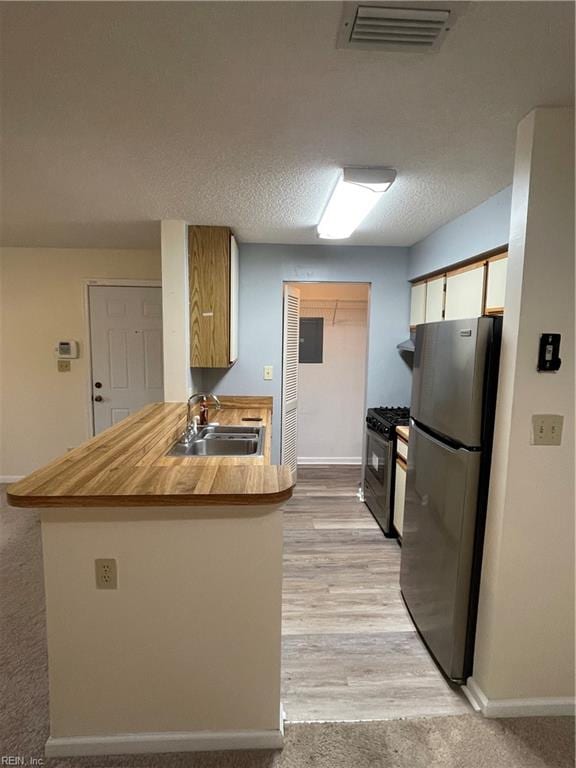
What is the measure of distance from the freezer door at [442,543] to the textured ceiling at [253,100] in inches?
51.5

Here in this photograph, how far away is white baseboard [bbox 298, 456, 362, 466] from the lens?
4875 millimetres

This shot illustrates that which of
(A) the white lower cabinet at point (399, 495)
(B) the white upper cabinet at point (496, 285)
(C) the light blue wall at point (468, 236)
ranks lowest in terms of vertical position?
(A) the white lower cabinet at point (399, 495)

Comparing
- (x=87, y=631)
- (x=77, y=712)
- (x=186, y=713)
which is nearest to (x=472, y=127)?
(x=87, y=631)

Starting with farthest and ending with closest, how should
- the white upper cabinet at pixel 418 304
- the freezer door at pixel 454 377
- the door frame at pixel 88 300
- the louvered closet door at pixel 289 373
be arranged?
the door frame at pixel 88 300, the louvered closet door at pixel 289 373, the white upper cabinet at pixel 418 304, the freezer door at pixel 454 377

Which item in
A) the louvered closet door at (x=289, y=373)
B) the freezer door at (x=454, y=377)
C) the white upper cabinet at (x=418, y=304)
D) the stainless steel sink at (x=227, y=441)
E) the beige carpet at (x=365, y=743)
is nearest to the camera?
the beige carpet at (x=365, y=743)

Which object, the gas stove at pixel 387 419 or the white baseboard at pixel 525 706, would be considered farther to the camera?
the gas stove at pixel 387 419

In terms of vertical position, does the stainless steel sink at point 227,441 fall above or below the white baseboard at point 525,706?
above

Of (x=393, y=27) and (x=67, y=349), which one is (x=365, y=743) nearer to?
(x=393, y=27)

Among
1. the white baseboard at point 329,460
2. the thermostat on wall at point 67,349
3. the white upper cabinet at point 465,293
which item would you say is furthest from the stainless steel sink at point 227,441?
the white baseboard at point 329,460

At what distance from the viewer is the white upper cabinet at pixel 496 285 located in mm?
2129

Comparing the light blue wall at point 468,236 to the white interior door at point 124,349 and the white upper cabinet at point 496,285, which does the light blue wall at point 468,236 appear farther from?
the white interior door at point 124,349

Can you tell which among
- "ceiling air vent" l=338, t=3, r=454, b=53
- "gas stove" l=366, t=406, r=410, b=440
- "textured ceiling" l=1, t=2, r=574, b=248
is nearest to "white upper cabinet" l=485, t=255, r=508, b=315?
"textured ceiling" l=1, t=2, r=574, b=248

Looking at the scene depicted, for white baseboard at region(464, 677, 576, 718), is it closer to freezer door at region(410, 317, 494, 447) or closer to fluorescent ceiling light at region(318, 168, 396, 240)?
freezer door at region(410, 317, 494, 447)

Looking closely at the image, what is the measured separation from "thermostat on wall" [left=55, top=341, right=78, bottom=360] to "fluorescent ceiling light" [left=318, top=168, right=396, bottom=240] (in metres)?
2.72
